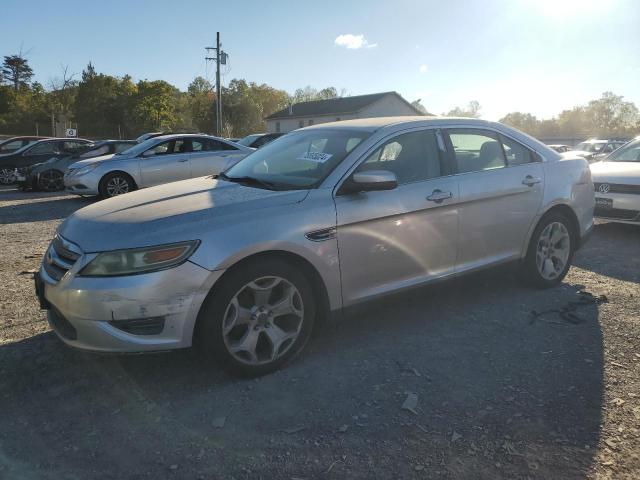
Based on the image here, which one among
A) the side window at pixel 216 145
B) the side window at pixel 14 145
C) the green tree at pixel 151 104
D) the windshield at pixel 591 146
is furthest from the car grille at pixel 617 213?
the green tree at pixel 151 104

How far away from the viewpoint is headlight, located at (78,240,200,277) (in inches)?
115

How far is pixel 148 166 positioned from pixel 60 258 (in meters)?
8.71

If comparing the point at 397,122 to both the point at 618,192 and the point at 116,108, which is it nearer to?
the point at 618,192

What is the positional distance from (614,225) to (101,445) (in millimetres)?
8577

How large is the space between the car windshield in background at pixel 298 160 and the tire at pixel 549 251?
201 cm

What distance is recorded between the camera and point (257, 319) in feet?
10.6

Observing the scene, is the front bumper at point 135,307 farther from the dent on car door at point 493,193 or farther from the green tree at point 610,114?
the green tree at point 610,114

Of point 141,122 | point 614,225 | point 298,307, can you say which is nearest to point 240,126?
point 141,122

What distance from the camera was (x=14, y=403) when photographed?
3029 mm

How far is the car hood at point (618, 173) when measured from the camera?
738 cm

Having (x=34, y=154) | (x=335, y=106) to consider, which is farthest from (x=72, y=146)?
(x=335, y=106)

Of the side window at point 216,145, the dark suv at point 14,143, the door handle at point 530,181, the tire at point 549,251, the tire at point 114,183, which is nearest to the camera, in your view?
the door handle at point 530,181

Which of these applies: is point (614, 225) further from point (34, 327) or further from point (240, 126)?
point (240, 126)

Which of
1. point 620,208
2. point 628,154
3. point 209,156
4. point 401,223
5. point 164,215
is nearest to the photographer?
point 164,215
